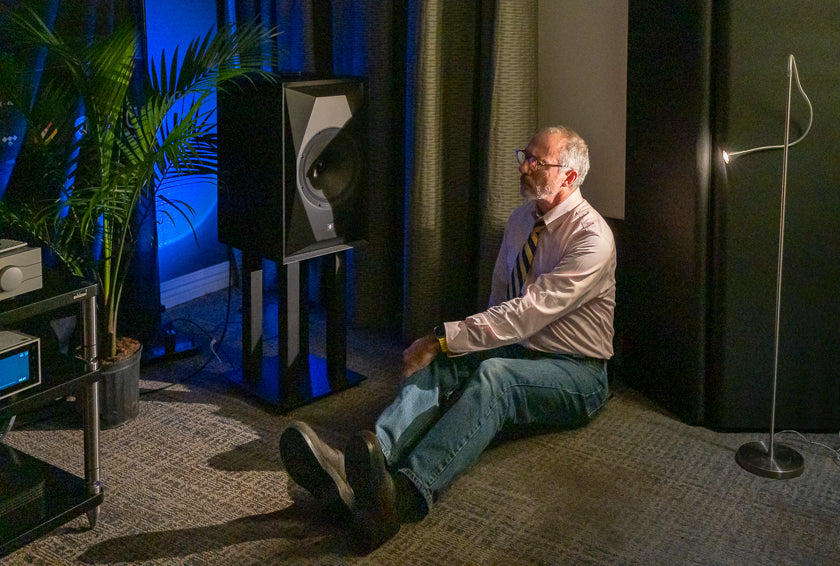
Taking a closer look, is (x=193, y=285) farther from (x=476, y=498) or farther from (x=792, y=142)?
(x=792, y=142)

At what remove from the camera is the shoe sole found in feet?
Answer: 6.60

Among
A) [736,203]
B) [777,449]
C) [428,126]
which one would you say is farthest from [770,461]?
[428,126]

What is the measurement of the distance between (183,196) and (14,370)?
1.64 metres

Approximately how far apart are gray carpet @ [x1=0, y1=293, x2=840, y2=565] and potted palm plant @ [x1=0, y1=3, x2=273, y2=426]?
31cm

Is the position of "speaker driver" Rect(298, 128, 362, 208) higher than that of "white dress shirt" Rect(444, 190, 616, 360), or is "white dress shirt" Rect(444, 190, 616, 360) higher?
"speaker driver" Rect(298, 128, 362, 208)

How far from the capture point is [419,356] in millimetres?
2293

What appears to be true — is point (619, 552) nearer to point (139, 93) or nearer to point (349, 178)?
point (349, 178)

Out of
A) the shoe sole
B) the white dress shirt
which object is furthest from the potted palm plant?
the white dress shirt

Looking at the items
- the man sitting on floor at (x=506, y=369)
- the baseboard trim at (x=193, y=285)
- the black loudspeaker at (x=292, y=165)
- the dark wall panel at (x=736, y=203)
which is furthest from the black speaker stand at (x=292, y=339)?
the dark wall panel at (x=736, y=203)

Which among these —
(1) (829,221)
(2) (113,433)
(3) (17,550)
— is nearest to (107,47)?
(2) (113,433)

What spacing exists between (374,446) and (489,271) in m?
1.15

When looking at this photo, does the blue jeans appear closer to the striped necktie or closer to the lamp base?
the striped necktie

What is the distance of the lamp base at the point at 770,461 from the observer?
228cm

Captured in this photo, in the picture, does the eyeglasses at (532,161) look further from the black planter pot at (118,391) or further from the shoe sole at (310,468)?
the black planter pot at (118,391)
